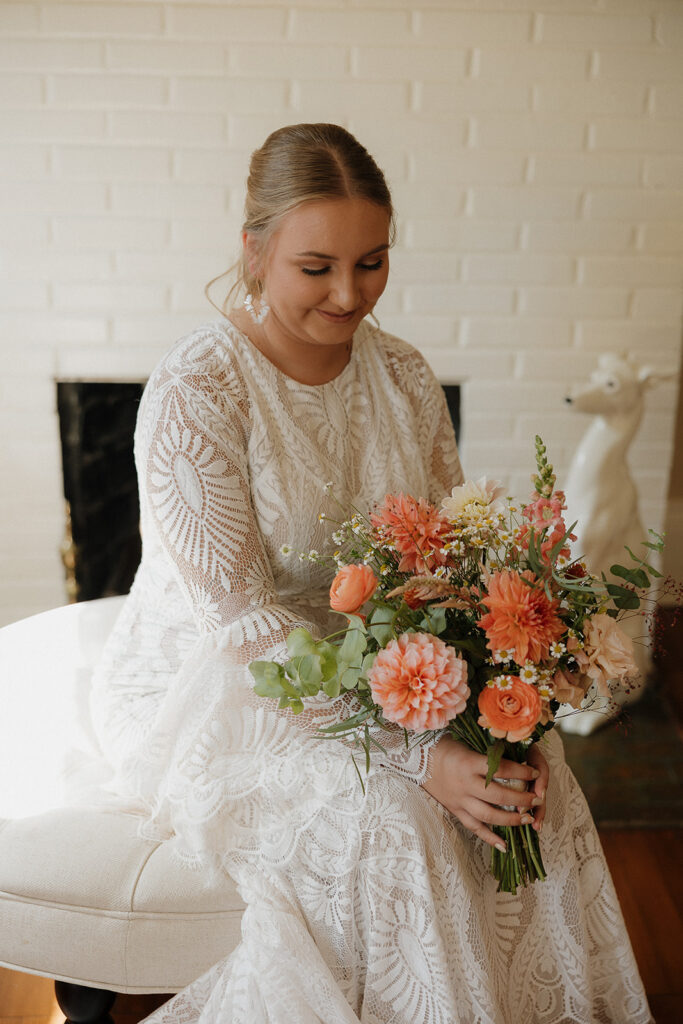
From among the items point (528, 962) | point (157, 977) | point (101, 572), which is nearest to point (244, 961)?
point (157, 977)

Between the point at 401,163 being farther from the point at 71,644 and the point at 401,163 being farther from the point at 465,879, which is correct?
the point at 465,879

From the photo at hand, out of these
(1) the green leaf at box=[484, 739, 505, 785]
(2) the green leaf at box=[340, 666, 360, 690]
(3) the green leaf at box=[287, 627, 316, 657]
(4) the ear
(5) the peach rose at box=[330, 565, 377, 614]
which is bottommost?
(1) the green leaf at box=[484, 739, 505, 785]

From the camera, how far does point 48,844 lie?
129cm

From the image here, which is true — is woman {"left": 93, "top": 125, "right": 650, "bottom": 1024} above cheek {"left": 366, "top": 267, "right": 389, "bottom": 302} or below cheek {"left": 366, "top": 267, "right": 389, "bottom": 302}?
below

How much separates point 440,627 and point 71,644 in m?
0.93

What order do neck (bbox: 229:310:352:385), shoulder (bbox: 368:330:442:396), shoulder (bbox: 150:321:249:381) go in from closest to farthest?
1. shoulder (bbox: 150:321:249:381)
2. neck (bbox: 229:310:352:385)
3. shoulder (bbox: 368:330:442:396)

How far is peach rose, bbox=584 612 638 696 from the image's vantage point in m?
1.08

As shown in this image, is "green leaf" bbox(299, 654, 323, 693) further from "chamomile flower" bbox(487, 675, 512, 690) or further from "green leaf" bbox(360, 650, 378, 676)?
"chamomile flower" bbox(487, 675, 512, 690)

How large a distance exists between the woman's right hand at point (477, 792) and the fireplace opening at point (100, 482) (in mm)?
1477

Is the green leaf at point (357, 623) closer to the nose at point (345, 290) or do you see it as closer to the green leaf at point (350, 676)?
the green leaf at point (350, 676)

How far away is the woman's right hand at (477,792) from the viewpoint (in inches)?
46.5

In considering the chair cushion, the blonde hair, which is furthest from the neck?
the chair cushion

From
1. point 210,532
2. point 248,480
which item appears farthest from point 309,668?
point 248,480

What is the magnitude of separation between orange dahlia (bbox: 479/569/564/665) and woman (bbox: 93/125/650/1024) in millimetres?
215
